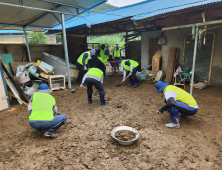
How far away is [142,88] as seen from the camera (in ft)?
20.9

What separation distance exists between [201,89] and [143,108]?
2820mm

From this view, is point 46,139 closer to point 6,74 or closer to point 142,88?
point 6,74

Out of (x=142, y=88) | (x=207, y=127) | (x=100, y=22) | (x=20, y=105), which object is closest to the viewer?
(x=207, y=127)

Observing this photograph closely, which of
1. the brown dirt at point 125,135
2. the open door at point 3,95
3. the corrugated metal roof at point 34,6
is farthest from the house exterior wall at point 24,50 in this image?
the brown dirt at point 125,135

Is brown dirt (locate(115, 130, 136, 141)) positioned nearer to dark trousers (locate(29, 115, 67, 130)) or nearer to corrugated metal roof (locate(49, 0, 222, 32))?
dark trousers (locate(29, 115, 67, 130))

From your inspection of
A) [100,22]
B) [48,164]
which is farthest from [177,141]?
[100,22]

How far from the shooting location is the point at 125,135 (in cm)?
286

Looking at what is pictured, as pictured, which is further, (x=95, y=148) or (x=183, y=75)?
(x=183, y=75)

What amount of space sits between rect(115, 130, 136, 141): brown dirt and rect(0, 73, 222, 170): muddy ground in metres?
Result: 0.15

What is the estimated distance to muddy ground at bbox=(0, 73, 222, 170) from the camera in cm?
225

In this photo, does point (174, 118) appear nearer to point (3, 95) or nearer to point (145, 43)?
point (3, 95)

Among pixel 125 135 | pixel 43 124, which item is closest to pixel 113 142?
pixel 125 135

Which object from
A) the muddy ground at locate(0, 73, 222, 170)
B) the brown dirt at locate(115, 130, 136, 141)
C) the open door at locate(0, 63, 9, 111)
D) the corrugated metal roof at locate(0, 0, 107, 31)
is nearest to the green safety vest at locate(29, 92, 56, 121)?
the muddy ground at locate(0, 73, 222, 170)

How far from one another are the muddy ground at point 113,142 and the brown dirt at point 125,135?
5.9 inches
